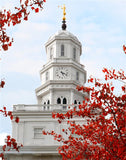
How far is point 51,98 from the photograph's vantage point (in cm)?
5209

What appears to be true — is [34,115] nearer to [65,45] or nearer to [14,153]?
[14,153]

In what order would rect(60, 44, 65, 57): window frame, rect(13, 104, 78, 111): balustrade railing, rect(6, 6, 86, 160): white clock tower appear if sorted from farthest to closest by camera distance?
rect(60, 44, 65, 57): window frame < rect(13, 104, 78, 111): balustrade railing < rect(6, 6, 86, 160): white clock tower

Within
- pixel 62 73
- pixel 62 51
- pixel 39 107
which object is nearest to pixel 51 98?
pixel 62 73

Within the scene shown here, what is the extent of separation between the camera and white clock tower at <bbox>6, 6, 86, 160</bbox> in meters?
44.0

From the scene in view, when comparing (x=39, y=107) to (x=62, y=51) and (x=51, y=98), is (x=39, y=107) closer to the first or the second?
(x=51, y=98)

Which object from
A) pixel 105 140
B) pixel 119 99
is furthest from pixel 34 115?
pixel 119 99

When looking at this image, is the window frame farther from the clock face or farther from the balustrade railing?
the balustrade railing

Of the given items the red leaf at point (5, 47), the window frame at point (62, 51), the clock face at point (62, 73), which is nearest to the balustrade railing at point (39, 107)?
the clock face at point (62, 73)

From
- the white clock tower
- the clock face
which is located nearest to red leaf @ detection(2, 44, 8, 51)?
the white clock tower

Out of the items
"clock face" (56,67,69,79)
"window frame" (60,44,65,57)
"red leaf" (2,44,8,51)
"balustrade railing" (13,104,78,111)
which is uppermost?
"window frame" (60,44,65,57)

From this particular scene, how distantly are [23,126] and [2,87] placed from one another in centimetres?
3023

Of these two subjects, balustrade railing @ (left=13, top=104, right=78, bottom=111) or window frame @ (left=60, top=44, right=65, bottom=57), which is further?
window frame @ (left=60, top=44, right=65, bottom=57)

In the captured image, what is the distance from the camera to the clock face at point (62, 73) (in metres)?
53.2

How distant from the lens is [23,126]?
45.4m
